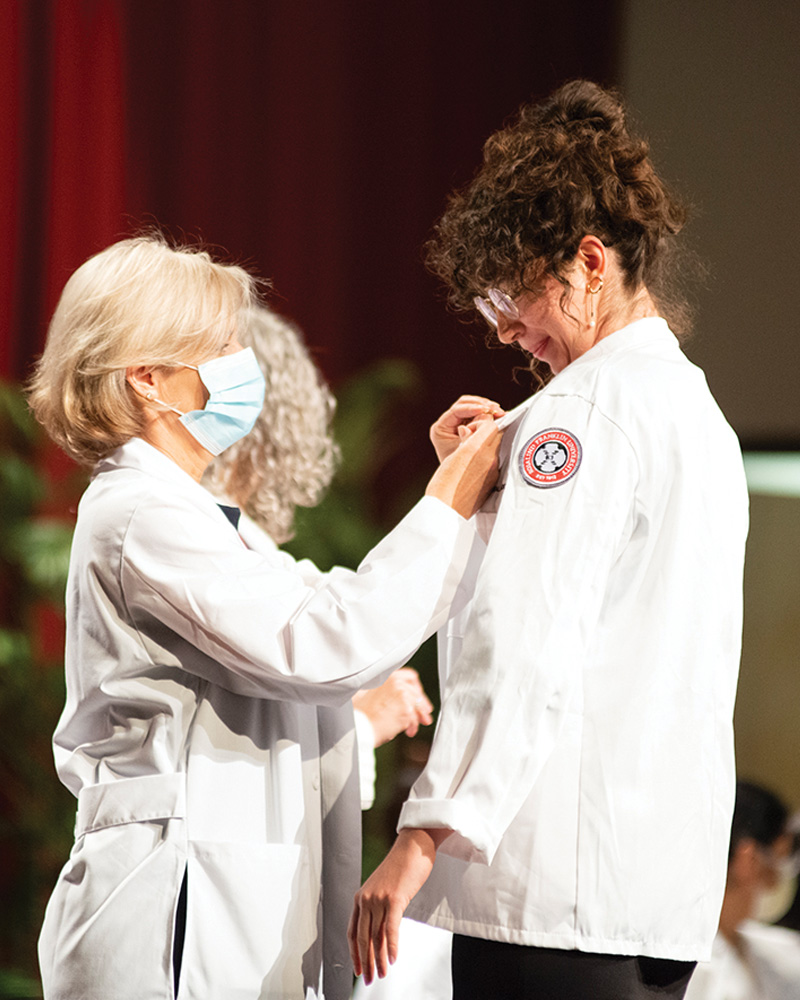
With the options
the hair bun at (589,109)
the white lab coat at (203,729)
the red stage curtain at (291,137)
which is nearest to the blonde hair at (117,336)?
the white lab coat at (203,729)

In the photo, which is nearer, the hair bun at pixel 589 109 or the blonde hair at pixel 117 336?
the hair bun at pixel 589 109

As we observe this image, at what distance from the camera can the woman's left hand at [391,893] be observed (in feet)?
3.89

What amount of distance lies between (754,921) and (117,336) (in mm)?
2031

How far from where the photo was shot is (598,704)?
1.24 m

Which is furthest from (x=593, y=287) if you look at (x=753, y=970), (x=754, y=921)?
(x=754, y=921)

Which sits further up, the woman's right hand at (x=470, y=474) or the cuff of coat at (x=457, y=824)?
the woman's right hand at (x=470, y=474)

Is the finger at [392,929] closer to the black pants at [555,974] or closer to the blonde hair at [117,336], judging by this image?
the black pants at [555,974]

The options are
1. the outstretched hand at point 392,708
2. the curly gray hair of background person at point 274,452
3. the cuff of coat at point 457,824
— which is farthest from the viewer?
the curly gray hair of background person at point 274,452

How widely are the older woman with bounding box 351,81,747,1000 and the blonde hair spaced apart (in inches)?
22.6

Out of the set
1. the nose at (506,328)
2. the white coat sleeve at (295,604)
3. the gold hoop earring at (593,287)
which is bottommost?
the white coat sleeve at (295,604)

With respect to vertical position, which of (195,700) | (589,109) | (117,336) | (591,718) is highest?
(589,109)

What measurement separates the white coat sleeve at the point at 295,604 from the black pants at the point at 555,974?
0.36 metres

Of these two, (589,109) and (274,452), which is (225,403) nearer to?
(589,109)

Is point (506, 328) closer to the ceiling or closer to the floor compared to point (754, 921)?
closer to the ceiling
